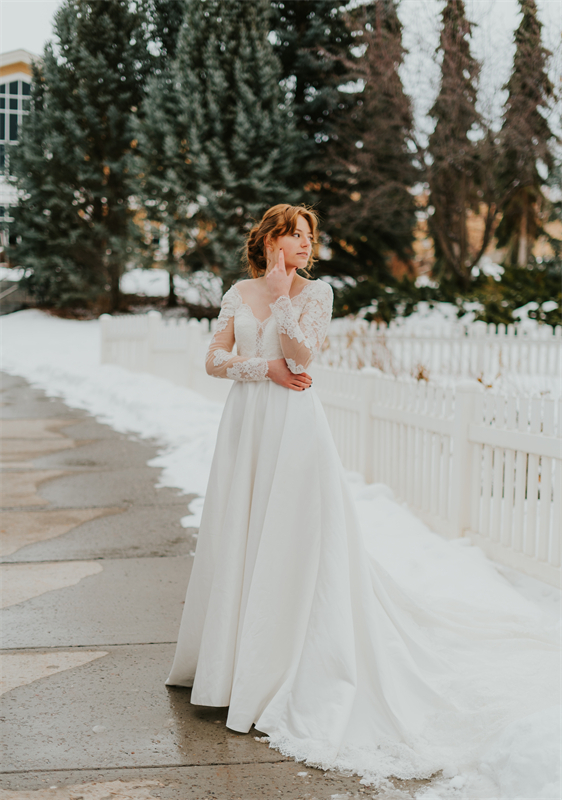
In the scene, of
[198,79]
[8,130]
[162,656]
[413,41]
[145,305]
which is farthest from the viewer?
[8,130]

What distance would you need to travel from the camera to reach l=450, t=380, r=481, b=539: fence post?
5.22 m

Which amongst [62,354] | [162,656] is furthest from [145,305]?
[162,656]

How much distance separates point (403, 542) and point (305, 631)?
2304 millimetres

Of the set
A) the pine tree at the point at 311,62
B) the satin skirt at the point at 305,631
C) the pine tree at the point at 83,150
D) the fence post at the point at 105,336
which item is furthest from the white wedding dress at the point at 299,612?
the pine tree at the point at 83,150

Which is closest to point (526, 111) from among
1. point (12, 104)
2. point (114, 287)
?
point (114, 287)

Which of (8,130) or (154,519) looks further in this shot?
(8,130)

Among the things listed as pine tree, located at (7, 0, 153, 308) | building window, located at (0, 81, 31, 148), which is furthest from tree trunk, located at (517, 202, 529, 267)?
building window, located at (0, 81, 31, 148)

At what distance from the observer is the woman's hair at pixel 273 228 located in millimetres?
3170

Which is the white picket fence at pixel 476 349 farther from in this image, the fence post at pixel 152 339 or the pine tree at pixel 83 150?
the pine tree at pixel 83 150

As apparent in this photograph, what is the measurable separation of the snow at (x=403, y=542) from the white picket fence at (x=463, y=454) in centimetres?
17

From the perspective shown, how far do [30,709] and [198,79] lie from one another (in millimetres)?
20215

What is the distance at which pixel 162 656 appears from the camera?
3709mm

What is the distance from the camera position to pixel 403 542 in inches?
207

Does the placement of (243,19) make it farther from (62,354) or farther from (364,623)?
(364,623)
